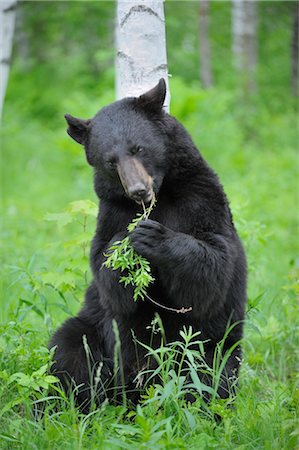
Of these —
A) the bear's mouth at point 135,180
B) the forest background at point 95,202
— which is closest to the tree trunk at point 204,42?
the forest background at point 95,202

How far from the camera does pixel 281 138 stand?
51.6 ft

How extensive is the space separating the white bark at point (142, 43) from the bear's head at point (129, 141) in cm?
55

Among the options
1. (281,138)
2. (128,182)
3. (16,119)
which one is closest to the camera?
(128,182)

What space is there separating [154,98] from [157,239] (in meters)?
0.91

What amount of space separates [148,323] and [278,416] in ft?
3.37

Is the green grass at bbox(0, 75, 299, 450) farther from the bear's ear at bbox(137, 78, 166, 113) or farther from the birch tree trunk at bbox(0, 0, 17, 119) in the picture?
the birch tree trunk at bbox(0, 0, 17, 119)

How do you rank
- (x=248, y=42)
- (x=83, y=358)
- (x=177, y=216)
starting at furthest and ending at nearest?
(x=248, y=42) < (x=83, y=358) < (x=177, y=216)

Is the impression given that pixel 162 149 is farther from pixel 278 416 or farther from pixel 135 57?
pixel 278 416

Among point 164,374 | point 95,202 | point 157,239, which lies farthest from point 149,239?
point 95,202

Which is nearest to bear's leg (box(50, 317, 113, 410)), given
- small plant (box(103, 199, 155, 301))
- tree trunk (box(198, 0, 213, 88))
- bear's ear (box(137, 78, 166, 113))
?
small plant (box(103, 199, 155, 301))

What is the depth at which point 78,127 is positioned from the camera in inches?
175

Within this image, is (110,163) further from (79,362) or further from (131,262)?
(79,362)

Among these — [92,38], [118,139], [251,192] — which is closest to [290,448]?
[118,139]

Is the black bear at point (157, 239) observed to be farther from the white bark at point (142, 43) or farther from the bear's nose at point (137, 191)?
the white bark at point (142, 43)
